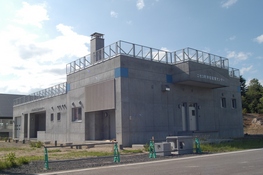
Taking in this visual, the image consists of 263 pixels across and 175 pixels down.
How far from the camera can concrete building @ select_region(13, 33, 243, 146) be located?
24062 mm

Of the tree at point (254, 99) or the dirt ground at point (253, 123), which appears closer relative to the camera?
the dirt ground at point (253, 123)

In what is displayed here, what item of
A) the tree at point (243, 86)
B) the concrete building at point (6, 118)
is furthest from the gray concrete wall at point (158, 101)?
the concrete building at point (6, 118)

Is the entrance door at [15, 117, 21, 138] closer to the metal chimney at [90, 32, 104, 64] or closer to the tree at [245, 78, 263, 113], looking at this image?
the metal chimney at [90, 32, 104, 64]

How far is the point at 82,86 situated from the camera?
2823 centimetres

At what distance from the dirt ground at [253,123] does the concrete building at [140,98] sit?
20.2 meters

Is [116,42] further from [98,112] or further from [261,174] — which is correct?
[261,174]

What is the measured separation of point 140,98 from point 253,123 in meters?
38.1

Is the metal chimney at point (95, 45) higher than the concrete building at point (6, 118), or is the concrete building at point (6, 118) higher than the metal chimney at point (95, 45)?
the metal chimney at point (95, 45)

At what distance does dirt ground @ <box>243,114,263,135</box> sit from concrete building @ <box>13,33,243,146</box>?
20.2 m

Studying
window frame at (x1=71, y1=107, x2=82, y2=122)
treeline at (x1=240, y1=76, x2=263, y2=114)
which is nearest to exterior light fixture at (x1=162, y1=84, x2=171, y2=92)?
window frame at (x1=71, y1=107, x2=82, y2=122)

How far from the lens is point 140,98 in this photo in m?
24.6

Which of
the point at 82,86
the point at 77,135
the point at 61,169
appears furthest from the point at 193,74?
the point at 61,169

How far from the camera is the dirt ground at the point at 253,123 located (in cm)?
5213

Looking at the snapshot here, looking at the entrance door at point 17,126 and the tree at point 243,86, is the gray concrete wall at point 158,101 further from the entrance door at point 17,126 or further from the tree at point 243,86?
the tree at point 243,86
